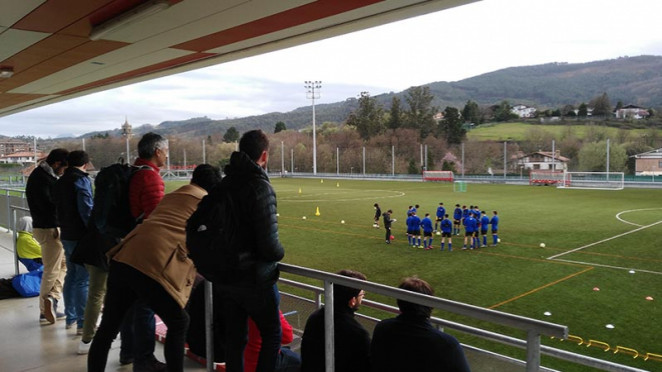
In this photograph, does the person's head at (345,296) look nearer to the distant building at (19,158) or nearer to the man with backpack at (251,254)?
the man with backpack at (251,254)

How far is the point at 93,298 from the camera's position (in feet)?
12.5

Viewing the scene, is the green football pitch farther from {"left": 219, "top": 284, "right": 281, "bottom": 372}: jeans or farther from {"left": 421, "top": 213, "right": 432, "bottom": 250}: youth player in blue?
{"left": 219, "top": 284, "right": 281, "bottom": 372}: jeans

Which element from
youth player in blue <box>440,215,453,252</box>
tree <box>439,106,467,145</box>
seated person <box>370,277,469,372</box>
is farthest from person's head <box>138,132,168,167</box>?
tree <box>439,106,467,145</box>

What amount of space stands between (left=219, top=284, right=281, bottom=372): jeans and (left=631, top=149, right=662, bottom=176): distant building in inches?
2553

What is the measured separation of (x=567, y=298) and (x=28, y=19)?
1016cm

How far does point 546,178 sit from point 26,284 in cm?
4603

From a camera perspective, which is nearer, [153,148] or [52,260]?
[153,148]

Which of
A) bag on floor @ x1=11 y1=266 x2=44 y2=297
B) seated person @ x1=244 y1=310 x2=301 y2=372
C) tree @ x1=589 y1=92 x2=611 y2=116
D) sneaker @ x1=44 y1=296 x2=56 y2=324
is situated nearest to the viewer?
seated person @ x1=244 y1=310 x2=301 y2=372

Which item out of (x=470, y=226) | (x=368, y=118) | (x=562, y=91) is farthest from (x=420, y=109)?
(x=562, y=91)

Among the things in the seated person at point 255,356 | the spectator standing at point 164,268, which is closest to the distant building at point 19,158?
the spectator standing at point 164,268

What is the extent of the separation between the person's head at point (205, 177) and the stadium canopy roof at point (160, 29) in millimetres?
1107

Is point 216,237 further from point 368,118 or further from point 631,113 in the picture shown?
point 631,113

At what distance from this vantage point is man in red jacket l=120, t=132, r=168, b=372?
320 centimetres

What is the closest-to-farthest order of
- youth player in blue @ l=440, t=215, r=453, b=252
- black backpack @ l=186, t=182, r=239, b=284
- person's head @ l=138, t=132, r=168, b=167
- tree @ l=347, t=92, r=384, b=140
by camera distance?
black backpack @ l=186, t=182, r=239, b=284
person's head @ l=138, t=132, r=168, b=167
youth player in blue @ l=440, t=215, r=453, b=252
tree @ l=347, t=92, r=384, b=140
